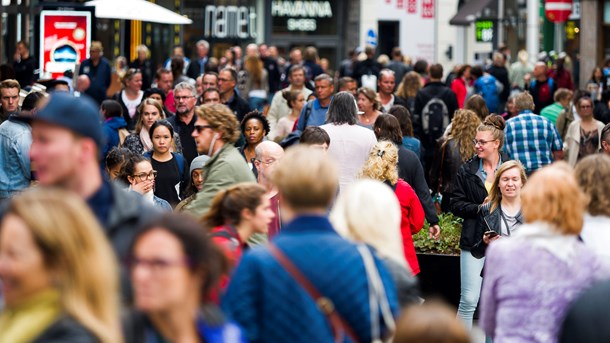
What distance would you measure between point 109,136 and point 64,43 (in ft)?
16.4

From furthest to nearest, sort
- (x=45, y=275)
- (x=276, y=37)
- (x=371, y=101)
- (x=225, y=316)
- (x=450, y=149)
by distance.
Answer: (x=276, y=37)
(x=371, y=101)
(x=450, y=149)
(x=225, y=316)
(x=45, y=275)

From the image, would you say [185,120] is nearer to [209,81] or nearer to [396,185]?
[209,81]

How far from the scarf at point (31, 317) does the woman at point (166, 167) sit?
7.42 meters

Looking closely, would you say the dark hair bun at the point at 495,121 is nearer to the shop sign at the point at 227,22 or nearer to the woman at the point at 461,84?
the woman at the point at 461,84

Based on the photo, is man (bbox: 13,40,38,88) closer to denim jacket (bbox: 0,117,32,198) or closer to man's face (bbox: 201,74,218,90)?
man's face (bbox: 201,74,218,90)

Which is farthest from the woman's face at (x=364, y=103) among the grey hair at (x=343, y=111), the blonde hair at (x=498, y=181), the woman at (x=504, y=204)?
the blonde hair at (x=498, y=181)

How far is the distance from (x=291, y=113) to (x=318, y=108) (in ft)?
6.21

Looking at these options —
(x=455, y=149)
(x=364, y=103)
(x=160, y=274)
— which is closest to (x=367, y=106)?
(x=364, y=103)

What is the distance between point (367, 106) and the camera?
48.7ft

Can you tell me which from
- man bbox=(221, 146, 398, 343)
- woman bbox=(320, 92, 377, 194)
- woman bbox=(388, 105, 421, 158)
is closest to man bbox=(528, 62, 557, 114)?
woman bbox=(388, 105, 421, 158)

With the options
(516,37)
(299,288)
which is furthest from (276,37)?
(299,288)

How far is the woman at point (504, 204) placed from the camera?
998 cm

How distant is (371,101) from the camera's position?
585 inches

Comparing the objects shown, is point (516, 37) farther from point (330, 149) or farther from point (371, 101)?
point (330, 149)
